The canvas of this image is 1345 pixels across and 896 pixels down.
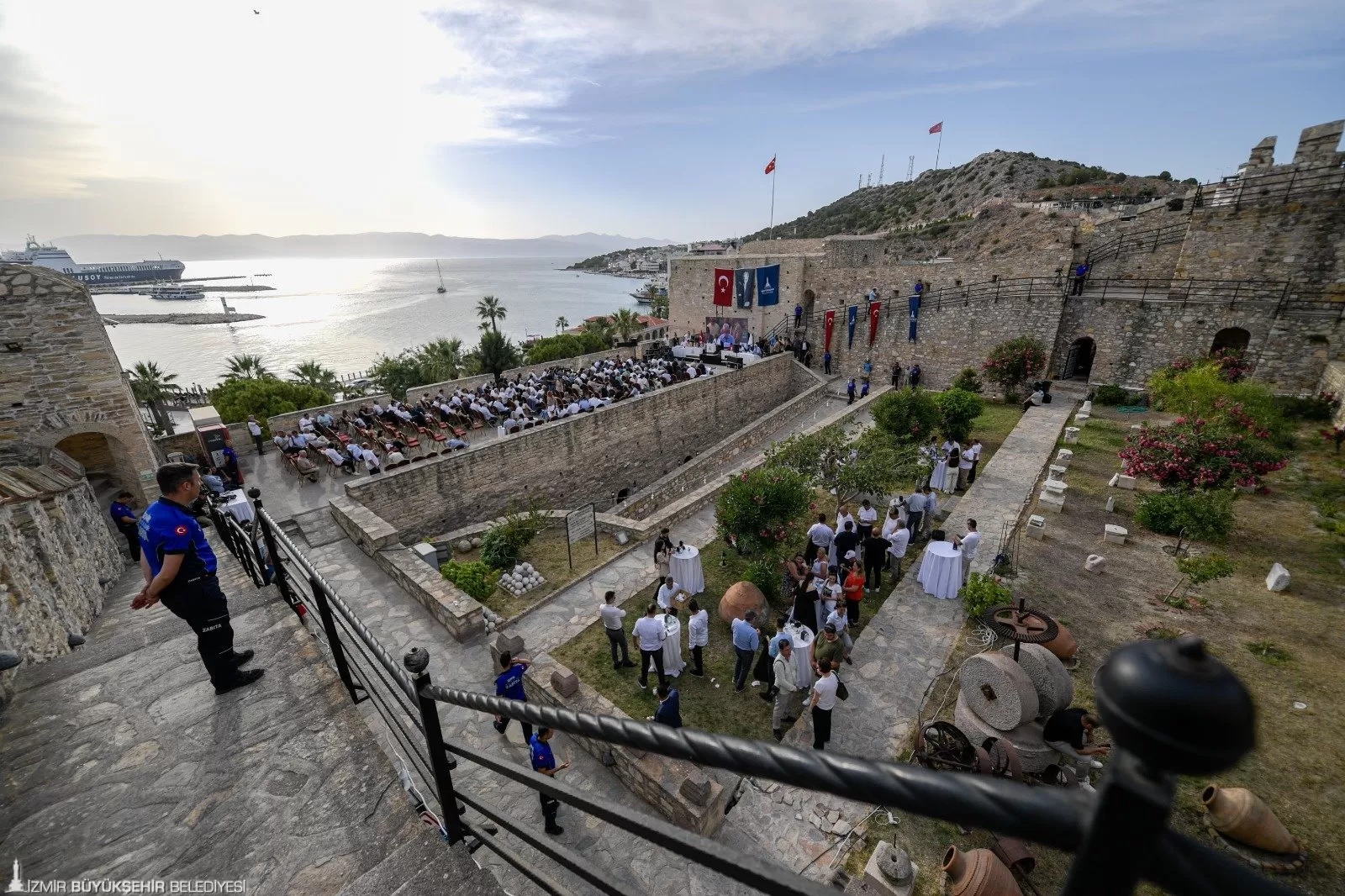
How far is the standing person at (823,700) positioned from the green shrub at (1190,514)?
8.34 meters

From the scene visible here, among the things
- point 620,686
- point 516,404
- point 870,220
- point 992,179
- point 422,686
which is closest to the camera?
A: point 422,686

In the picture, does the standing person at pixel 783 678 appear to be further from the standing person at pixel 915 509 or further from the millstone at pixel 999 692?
the standing person at pixel 915 509

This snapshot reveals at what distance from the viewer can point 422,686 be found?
2230 mm

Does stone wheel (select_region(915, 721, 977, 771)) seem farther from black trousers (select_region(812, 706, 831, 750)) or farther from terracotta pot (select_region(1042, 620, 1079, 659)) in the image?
terracotta pot (select_region(1042, 620, 1079, 659))

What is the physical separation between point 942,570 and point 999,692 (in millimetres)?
3628

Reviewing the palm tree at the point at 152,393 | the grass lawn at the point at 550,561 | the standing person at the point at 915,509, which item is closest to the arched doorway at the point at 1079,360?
the standing person at the point at 915,509

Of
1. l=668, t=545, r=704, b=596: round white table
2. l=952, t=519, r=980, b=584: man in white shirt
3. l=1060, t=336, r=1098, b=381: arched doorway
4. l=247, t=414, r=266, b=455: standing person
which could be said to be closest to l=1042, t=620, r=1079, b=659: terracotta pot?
l=952, t=519, r=980, b=584: man in white shirt

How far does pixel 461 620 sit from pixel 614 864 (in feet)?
13.7

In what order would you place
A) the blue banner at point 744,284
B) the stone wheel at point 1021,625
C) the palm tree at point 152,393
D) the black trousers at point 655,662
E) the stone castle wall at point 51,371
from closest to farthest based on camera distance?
the stone wheel at point 1021,625 → the black trousers at point 655,662 → the stone castle wall at point 51,371 → the blue banner at point 744,284 → the palm tree at point 152,393

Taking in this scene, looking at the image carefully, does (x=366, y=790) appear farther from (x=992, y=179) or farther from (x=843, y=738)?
(x=992, y=179)

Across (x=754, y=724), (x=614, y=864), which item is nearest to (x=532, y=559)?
(x=754, y=724)

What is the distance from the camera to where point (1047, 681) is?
6.57 m

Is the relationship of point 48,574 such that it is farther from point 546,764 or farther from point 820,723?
point 820,723

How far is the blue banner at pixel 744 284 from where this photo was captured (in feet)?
98.4
